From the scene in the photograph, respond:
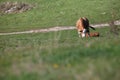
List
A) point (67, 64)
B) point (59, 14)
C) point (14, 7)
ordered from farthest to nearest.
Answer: point (14, 7) < point (59, 14) < point (67, 64)

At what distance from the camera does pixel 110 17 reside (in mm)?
39281

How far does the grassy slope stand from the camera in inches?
1566

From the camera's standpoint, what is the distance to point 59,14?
42781mm

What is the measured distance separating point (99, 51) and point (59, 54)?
1.01 m

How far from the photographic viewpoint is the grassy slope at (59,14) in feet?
131

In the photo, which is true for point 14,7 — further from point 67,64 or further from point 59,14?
point 67,64

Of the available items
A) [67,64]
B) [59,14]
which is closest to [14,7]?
[59,14]

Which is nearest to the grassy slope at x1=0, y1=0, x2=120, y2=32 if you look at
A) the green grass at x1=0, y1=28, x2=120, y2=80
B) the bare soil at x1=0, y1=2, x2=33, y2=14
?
the bare soil at x1=0, y1=2, x2=33, y2=14

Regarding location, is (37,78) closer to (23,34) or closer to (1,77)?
(1,77)

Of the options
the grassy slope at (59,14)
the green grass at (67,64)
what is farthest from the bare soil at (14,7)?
the green grass at (67,64)

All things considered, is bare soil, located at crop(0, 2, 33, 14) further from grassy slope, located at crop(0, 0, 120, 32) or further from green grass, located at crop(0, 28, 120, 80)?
green grass, located at crop(0, 28, 120, 80)

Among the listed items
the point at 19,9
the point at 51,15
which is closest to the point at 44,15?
the point at 51,15

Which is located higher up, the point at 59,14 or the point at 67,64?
the point at 67,64

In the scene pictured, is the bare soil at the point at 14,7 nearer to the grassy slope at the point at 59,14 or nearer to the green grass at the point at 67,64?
the grassy slope at the point at 59,14
